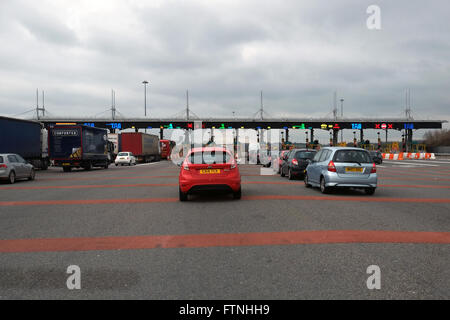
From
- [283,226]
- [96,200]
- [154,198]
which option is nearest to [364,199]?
[283,226]

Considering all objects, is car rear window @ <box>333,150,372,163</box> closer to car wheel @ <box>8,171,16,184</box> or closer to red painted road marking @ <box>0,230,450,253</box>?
red painted road marking @ <box>0,230,450,253</box>

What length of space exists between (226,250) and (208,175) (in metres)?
5.37

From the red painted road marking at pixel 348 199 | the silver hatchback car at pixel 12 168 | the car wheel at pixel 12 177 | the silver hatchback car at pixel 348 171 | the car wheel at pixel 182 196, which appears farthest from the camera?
the car wheel at pixel 12 177

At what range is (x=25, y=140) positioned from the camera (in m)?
26.8

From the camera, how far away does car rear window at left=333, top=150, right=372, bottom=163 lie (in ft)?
42.7

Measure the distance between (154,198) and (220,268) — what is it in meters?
7.42

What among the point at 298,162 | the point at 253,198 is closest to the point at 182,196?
the point at 253,198

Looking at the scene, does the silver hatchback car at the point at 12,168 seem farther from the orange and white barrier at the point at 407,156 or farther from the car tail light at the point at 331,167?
the orange and white barrier at the point at 407,156

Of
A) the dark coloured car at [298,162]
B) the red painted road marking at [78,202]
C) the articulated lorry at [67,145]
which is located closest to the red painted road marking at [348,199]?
the red painted road marking at [78,202]

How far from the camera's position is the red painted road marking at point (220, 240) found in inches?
239

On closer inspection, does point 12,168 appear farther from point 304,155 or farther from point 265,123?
point 265,123

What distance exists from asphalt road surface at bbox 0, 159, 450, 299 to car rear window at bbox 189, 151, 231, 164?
4.27 feet

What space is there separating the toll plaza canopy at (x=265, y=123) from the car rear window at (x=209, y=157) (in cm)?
5930
